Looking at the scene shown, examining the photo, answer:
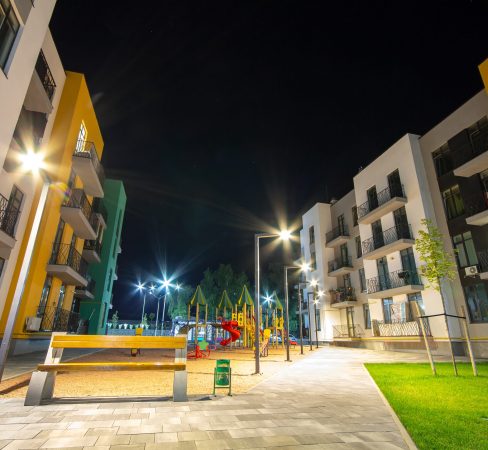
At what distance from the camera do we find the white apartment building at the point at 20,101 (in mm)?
11102

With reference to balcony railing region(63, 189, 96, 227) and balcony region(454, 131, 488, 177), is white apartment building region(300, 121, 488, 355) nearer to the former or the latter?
balcony region(454, 131, 488, 177)

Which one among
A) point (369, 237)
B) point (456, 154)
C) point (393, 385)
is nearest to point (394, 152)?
point (456, 154)

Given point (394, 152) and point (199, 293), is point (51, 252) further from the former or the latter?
point (394, 152)

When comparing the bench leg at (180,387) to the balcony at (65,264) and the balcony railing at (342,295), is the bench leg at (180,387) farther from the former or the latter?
the balcony railing at (342,295)

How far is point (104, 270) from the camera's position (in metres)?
33.4

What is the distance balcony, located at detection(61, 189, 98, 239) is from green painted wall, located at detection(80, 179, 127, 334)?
32.5 feet

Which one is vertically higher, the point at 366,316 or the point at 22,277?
the point at 366,316

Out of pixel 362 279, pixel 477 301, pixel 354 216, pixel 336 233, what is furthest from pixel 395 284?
pixel 336 233

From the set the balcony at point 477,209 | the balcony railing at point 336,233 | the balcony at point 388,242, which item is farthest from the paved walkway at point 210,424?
the balcony railing at point 336,233

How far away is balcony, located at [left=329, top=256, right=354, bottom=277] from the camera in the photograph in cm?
3281

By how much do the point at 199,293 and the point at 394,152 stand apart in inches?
776

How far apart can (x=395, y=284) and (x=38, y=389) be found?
81.2ft

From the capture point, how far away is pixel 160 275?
68625mm

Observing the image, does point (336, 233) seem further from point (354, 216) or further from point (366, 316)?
point (366, 316)
